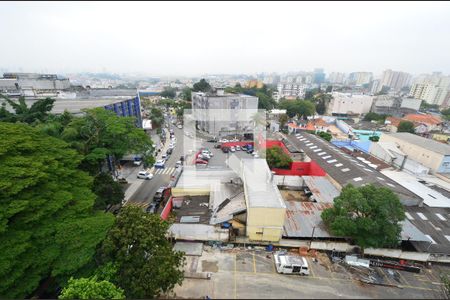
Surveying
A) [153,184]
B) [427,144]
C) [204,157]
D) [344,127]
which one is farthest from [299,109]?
[153,184]

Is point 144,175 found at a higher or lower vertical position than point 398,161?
lower

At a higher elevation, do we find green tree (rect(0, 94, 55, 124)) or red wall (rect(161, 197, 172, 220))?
green tree (rect(0, 94, 55, 124))

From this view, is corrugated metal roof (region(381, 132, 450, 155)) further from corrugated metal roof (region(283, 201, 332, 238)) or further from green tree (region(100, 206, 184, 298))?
green tree (region(100, 206, 184, 298))

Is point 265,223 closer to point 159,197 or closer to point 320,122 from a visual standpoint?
point 159,197

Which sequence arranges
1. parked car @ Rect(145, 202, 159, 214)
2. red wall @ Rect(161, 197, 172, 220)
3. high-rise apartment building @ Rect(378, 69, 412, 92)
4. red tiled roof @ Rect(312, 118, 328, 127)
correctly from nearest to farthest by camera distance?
1. red wall @ Rect(161, 197, 172, 220)
2. parked car @ Rect(145, 202, 159, 214)
3. red tiled roof @ Rect(312, 118, 328, 127)
4. high-rise apartment building @ Rect(378, 69, 412, 92)

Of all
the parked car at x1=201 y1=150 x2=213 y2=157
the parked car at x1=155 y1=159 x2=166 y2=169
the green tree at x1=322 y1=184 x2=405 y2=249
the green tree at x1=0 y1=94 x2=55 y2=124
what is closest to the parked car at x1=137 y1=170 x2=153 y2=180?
the parked car at x1=155 y1=159 x2=166 y2=169

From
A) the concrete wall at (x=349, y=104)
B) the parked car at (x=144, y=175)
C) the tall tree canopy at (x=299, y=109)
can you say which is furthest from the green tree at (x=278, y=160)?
the concrete wall at (x=349, y=104)

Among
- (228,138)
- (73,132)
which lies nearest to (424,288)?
(73,132)

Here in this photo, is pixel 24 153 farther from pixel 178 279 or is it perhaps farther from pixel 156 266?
pixel 178 279
